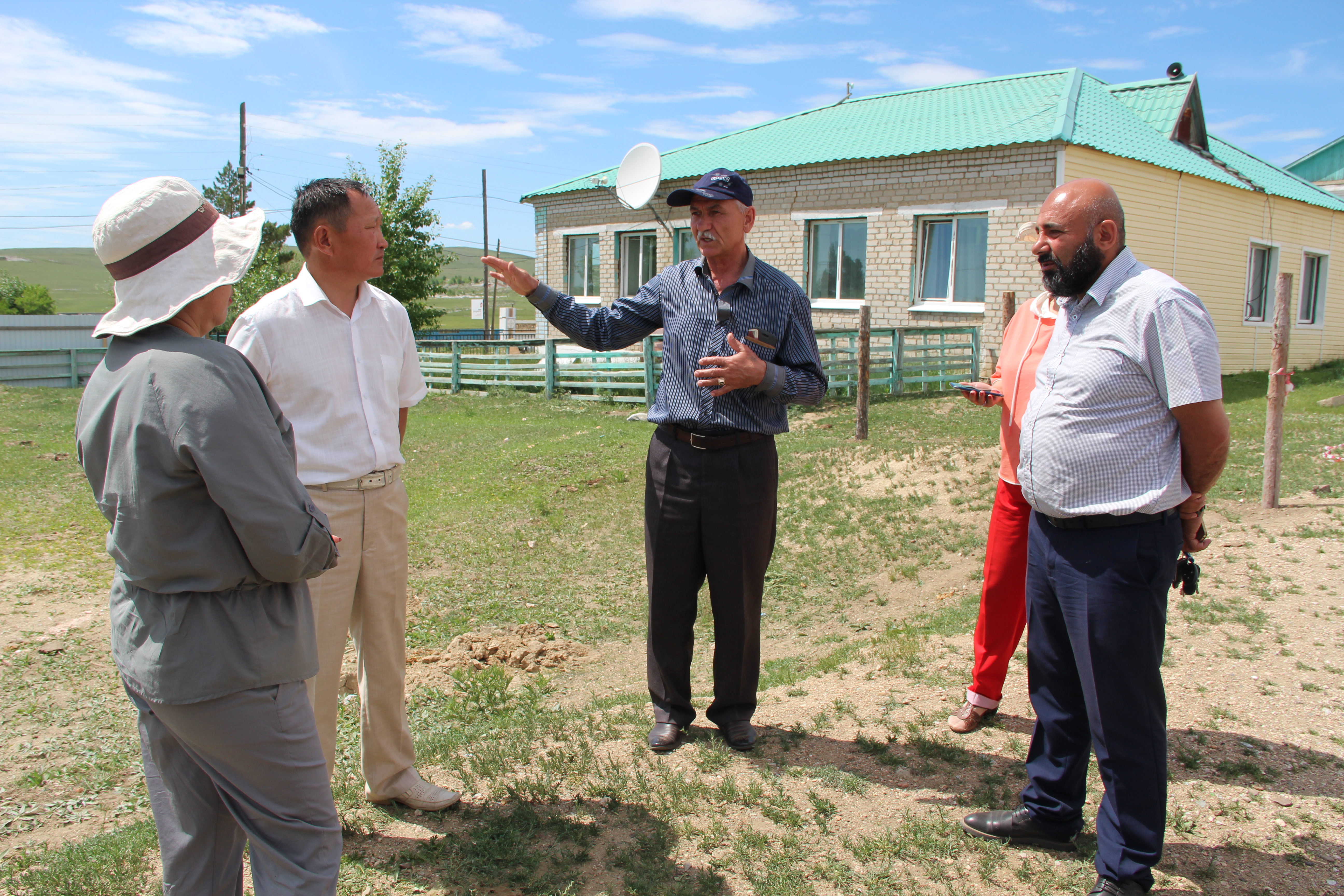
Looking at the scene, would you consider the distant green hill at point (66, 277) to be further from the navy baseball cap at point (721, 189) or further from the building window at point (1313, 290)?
the navy baseball cap at point (721, 189)

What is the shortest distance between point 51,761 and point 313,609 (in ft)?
7.25

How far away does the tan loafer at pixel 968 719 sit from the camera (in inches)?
147

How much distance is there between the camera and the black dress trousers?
11.6 feet

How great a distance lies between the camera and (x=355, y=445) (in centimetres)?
298

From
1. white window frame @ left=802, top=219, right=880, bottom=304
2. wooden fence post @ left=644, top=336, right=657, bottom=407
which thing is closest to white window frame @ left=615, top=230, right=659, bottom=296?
white window frame @ left=802, top=219, right=880, bottom=304

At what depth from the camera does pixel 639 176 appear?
24.9 feet

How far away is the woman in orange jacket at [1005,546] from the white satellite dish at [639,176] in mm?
2602

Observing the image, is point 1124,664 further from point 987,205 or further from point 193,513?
point 987,205

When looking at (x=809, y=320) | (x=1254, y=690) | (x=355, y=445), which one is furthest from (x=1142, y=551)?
(x=355, y=445)

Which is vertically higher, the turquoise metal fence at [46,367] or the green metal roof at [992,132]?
the green metal roof at [992,132]

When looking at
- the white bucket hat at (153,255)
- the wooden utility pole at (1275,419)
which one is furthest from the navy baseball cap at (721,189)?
the wooden utility pole at (1275,419)

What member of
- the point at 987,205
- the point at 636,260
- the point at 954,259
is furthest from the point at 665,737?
the point at 636,260

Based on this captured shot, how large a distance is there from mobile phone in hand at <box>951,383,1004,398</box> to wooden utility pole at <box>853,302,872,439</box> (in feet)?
23.8

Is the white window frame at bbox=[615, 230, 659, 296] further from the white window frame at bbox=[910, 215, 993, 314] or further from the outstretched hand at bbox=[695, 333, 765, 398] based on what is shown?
the outstretched hand at bbox=[695, 333, 765, 398]
